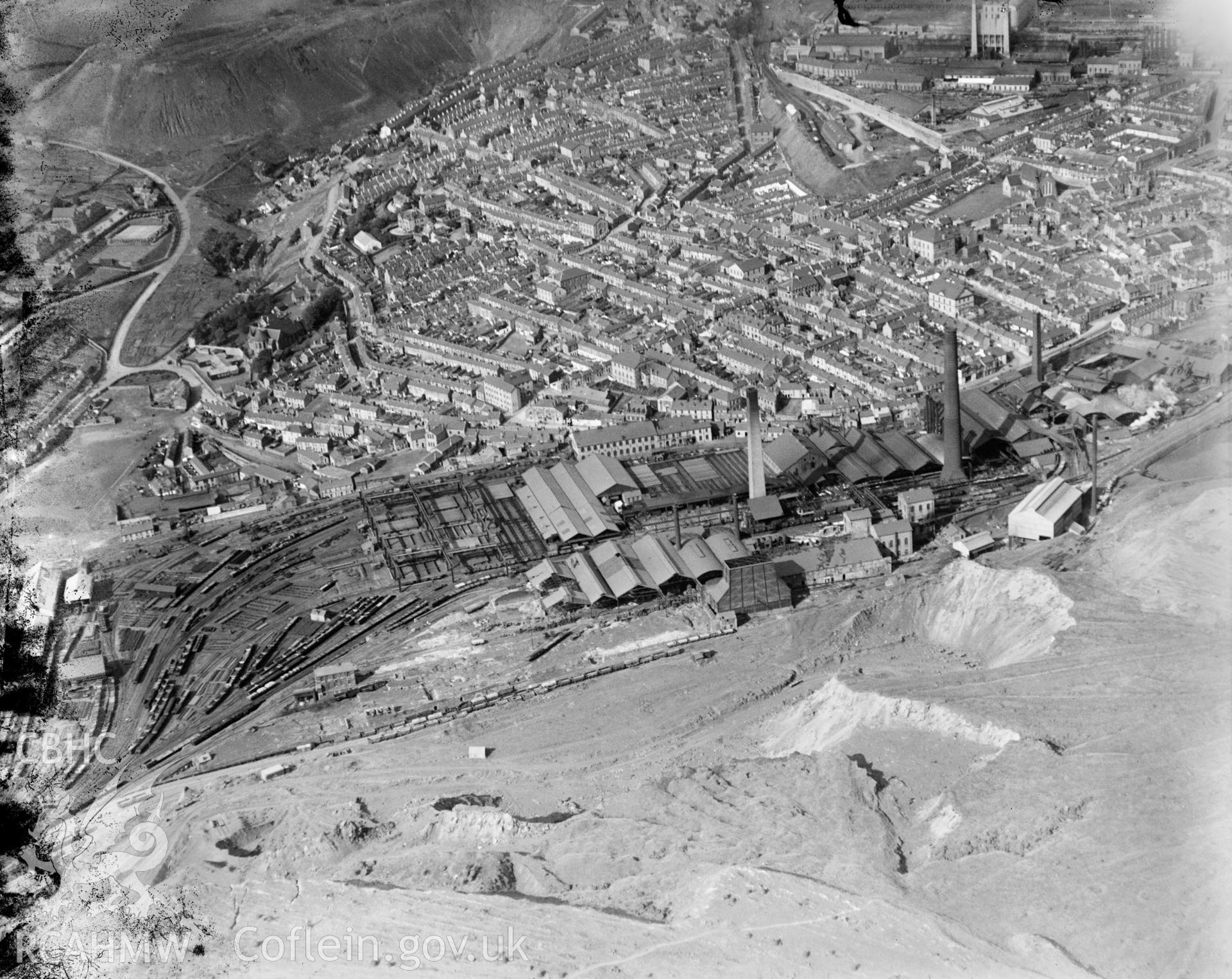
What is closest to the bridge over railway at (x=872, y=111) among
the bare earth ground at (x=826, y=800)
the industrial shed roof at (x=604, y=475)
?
the industrial shed roof at (x=604, y=475)

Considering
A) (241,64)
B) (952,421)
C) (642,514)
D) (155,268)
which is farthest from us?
(241,64)

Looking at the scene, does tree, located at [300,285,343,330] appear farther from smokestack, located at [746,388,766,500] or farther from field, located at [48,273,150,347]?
smokestack, located at [746,388,766,500]

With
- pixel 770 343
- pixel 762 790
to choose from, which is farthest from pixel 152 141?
pixel 762 790

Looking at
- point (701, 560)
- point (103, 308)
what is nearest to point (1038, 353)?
point (701, 560)

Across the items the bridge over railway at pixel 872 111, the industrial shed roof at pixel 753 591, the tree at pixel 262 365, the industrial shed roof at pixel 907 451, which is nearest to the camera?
the industrial shed roof at pixel 753 591

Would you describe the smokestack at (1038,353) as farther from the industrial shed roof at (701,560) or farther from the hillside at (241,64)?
the hillside at (241,64)

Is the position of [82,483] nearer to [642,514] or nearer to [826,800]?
[642,514]
